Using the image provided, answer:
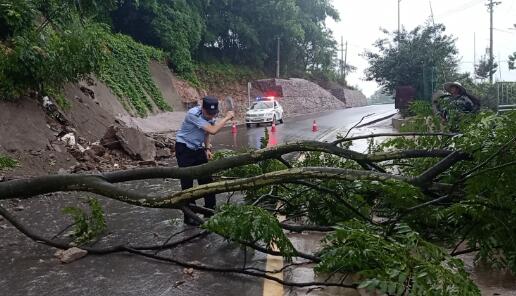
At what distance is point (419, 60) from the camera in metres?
22.4

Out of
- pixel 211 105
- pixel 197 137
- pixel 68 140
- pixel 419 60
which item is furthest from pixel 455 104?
pixel 419 60

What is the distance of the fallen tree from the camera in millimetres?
2734

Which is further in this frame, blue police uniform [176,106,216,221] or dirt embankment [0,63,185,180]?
dirt embankment [0,63,185,180]

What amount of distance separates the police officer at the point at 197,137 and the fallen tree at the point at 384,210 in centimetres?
94

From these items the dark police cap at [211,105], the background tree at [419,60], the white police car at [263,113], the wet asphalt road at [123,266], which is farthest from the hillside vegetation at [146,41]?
the background tree at [419,60]

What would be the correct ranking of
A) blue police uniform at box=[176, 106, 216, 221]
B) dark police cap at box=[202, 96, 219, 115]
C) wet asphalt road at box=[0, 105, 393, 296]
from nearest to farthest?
wet asphalt road at box=[0, 105, 393, 296], dark police cap at box=[202, 96, 219, 115], blue police uniform at box=[176, 106, 216, 221]

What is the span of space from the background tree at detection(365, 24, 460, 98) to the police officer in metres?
17.0

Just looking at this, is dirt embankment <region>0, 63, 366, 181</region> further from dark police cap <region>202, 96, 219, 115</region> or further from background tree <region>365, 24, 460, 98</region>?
background tree <region>365, 24, 460, 98</region>

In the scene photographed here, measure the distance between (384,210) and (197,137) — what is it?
96.9 inches

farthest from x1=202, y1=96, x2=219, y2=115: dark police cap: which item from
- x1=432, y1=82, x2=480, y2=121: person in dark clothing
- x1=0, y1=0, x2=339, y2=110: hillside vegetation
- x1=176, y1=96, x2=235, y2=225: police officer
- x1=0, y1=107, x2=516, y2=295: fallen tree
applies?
x1=0, y1=0, x2=339, y2=110: hillside vegetation

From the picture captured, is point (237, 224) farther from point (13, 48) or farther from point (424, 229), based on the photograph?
point (13, 48)

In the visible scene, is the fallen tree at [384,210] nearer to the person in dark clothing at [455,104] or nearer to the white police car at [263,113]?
the person in dark clothing at [455,104]

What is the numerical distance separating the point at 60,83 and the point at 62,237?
7883 mm

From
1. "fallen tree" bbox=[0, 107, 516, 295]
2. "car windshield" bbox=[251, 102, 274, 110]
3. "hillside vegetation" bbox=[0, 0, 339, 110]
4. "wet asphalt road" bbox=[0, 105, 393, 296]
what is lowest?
"wet asphalt road" bbox=[0, 105, 393, 296]
